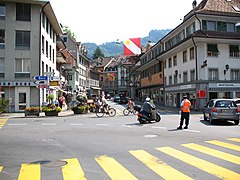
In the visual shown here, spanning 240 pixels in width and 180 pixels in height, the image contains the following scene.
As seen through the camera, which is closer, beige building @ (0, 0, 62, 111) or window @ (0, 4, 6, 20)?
beige building @ (0, 0, 62, 111)

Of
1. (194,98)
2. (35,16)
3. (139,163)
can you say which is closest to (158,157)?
(139,163)

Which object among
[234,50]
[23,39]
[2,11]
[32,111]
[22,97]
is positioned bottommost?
[32,111]

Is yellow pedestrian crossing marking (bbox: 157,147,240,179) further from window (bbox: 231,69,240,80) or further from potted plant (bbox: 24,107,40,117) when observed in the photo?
window (bbox: 231,69,240,80)

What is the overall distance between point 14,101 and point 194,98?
21.1 m

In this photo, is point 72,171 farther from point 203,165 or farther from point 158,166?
point 203,165

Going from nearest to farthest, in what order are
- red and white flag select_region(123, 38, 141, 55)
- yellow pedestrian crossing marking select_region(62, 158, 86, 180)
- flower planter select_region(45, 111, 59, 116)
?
yellow pedestrian crossing marking select_region(62, 158, 86, 180), red and white flag select_region(123, 38, 141, 55), flower planter select_region(45, 111, 59, 116)

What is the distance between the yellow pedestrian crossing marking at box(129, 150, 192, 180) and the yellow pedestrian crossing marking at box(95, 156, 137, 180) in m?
0.69

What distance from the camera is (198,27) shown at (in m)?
30.1

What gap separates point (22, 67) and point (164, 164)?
26.6 m

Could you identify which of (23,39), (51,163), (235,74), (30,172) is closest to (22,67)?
(23,39)

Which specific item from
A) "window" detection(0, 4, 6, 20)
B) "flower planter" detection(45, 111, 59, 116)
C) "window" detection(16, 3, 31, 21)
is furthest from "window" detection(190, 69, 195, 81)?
"window" detection(0, 4, 6, 20)

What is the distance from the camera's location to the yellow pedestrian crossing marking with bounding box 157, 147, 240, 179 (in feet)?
18.1

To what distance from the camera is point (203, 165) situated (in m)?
6.37

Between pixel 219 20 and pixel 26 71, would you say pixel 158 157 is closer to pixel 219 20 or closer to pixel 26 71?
pixel 26 71
